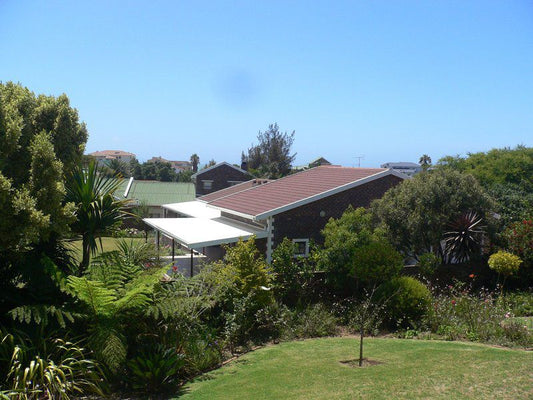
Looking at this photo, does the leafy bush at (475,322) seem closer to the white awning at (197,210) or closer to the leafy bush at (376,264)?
the leafy bush at (376,264)

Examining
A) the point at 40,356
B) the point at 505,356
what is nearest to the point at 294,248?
the point at 505,356

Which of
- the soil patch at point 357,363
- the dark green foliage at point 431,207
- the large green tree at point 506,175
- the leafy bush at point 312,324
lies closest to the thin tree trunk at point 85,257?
the leafy bush at point 312,324

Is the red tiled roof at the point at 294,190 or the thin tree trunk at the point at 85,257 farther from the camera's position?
the red tiled roof at the point at 294,190

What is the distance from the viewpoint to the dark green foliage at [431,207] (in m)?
16.8

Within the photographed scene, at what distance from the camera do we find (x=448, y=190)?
16906mm

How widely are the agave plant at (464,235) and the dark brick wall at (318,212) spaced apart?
4.93 m

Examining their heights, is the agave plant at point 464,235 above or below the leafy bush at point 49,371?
above

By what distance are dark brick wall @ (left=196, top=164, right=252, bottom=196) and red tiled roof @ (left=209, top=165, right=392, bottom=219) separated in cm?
2635

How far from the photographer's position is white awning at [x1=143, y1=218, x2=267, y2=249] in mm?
17828

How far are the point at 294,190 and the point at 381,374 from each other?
563 inches

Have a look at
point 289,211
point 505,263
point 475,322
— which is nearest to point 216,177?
point 289,211

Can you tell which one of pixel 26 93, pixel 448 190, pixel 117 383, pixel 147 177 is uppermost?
pixel 147 177

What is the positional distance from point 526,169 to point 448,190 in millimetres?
13395

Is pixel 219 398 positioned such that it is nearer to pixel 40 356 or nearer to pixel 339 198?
pixel 40 356
